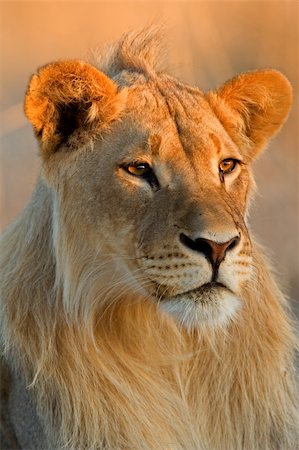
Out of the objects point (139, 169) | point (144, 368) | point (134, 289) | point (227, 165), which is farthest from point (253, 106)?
point (144, 368)

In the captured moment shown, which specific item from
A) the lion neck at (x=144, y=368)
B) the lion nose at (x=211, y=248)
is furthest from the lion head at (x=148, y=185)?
the lion neck at (x=144, y=368)

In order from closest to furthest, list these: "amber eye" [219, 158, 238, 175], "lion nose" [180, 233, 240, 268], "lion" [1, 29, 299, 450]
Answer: "lion nose" [180, 233, 240, 268] → "lion" [1, 29, 299, 450] → "amber eye" [219, 158, 238, 175]

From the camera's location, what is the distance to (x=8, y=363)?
335cm

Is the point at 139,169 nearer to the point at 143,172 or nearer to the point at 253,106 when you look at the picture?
the point at 143,172

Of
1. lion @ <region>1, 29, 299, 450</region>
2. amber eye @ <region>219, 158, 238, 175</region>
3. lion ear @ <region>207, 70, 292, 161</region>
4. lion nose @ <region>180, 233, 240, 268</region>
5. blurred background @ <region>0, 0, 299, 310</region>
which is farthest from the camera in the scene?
blurred background @ <region>0, 0, 299, 310</region>

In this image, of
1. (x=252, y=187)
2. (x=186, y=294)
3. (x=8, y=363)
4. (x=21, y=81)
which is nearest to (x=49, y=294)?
(x=8, y=363)

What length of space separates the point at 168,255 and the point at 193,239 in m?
0.09

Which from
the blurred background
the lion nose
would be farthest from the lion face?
the blurred background

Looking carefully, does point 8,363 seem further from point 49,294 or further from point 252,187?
point 252,187

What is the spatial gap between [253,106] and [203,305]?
927mm

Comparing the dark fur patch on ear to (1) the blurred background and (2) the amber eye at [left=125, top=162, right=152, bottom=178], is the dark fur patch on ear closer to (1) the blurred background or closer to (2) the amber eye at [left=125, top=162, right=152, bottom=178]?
(2) the amber eye at [left=125, top=162, right=152, bottom=178]

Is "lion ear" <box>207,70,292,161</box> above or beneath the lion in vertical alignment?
above

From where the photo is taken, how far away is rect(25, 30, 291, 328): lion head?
2.80m

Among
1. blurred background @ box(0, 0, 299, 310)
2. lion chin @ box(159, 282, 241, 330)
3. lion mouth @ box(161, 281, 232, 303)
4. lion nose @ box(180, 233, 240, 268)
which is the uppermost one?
blurred background @ box(0, 0, 299, 310)
